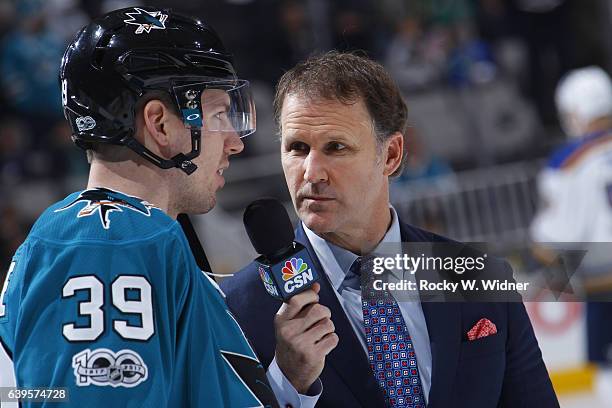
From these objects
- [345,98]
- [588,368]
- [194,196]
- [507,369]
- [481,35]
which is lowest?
[588,368]

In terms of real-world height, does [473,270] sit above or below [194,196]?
below

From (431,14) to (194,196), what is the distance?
7301 millimetres

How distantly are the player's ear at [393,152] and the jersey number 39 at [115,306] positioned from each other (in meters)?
0.88

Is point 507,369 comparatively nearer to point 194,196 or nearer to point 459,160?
point 194,196

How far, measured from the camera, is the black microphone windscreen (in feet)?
6.08

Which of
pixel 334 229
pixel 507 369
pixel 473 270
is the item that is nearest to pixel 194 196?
pixel 334 229

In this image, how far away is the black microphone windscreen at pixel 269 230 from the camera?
1854 mm

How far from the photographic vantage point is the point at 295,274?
1823 millimetres

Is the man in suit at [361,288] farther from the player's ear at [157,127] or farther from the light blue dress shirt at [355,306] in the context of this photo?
the player's ear at [157,127]

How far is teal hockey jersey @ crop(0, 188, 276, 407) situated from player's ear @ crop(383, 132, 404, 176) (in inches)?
28.7

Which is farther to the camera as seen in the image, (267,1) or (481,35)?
(481,35)

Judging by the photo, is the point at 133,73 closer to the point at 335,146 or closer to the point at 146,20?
the point at 146,20

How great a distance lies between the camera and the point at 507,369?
7.01 feet

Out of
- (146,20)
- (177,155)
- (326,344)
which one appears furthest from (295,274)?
(146,20)
